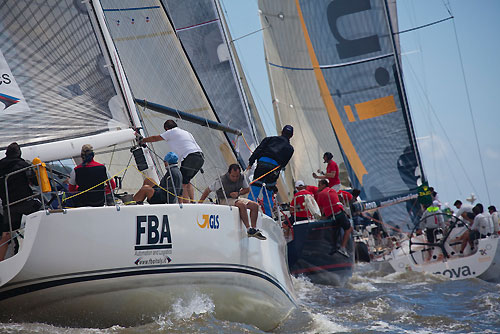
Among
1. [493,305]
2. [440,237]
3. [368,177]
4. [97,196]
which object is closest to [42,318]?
[97,196]

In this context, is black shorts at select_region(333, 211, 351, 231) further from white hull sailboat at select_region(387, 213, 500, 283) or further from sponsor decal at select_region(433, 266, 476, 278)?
sponsor decal at select_region(433, 266, 476, 278)

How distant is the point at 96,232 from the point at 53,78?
88.7 inches

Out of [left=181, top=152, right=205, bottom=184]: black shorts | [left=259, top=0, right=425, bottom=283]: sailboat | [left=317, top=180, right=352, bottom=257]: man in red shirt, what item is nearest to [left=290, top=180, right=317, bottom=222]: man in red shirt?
[left=317, top=180, right=352, bottom=257]: man in red shirt

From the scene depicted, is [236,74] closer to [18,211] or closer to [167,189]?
[167,189]

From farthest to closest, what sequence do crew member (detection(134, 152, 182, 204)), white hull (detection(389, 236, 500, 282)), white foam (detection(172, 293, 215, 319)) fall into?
white hull (detection(389, 236, 500, 282)), crew member (detection(134, 152, 182, 204)), white foam (detection(172, 293, 215, 319))

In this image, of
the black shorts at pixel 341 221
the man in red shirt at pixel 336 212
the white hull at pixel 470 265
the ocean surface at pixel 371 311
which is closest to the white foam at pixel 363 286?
the ocean surface at pixel 371 311

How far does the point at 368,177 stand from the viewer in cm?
1773

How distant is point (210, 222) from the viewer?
574cm

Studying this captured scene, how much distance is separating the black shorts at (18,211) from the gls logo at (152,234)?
3.39ft

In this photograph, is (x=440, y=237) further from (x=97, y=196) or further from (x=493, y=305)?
(x=97, y=196)

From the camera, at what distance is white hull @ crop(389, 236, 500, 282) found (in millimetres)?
11458

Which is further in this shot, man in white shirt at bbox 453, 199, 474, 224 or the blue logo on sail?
man in white shirt at bbox 453, 199, 474, 224

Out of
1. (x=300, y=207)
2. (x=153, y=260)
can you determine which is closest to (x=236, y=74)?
(x=300, y=207)

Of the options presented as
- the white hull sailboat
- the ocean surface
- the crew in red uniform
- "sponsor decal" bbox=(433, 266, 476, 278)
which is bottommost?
"sponsor decal" bbox=(433, 266, 476, 278)
